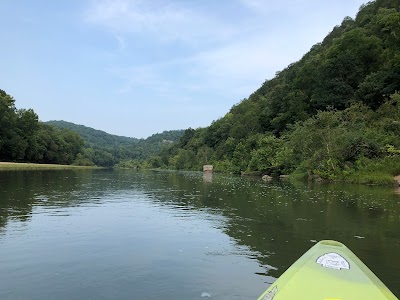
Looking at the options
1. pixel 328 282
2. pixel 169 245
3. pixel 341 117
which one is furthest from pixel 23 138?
pixel 328 282

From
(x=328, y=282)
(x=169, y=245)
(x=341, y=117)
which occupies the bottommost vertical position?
(x=169, y=245)

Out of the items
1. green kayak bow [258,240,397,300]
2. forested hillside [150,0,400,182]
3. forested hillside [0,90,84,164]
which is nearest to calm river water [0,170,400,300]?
green kayak bow [258,240,397,300]

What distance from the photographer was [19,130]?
81375mm

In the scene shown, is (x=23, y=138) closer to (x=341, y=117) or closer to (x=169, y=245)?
(x=341, y=117)

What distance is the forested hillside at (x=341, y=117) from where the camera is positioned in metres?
34.9

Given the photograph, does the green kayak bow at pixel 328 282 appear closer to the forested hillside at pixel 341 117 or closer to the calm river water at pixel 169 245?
the calm river water at pixel 169 245

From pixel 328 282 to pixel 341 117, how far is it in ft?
134

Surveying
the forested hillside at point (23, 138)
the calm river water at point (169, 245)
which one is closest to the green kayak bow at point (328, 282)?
the calm river water at point (169, 245)

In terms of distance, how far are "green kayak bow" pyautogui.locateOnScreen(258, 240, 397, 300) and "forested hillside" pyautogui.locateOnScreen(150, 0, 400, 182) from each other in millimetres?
28540

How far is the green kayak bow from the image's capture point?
404 cm

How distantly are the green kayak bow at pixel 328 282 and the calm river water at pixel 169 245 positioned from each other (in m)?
1.35

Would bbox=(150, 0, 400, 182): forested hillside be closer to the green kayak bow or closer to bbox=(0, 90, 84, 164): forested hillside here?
the green kayak bow

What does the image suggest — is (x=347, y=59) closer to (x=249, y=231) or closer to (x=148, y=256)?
(x=249, y=231)

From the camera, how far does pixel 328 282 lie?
4.34 metres
